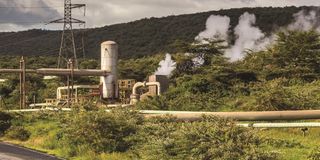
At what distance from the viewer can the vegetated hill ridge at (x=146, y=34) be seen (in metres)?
125

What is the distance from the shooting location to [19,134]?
108 feet

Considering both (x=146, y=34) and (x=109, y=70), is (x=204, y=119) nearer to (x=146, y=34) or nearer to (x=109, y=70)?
(x=109, y=70)

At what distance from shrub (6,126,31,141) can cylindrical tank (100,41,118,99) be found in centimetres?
1730

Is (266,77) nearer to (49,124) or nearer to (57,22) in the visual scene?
(49,124)

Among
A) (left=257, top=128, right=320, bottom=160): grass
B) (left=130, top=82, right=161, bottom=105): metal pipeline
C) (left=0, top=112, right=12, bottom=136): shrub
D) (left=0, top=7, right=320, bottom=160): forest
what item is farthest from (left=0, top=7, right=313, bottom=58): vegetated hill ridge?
(left=257, top=128, right=320, bottom=160): grass

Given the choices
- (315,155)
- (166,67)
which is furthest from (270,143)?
(166,67)

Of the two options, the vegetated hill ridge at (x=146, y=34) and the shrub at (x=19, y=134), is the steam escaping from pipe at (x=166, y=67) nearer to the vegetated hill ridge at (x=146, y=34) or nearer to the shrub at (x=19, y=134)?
the shrub at (x=19, y=134)

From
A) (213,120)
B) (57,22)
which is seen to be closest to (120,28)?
(57,22)

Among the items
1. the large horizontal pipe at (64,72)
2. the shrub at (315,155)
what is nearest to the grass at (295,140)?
the shrub at (315,155)

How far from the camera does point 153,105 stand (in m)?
37.1

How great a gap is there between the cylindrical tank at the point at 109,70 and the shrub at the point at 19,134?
56.7 feet

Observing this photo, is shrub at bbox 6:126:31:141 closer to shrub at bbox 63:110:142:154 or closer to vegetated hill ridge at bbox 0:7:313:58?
shrub at bbox 63:110:142:154

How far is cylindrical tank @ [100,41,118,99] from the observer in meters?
50.6

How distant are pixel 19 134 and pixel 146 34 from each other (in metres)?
117
